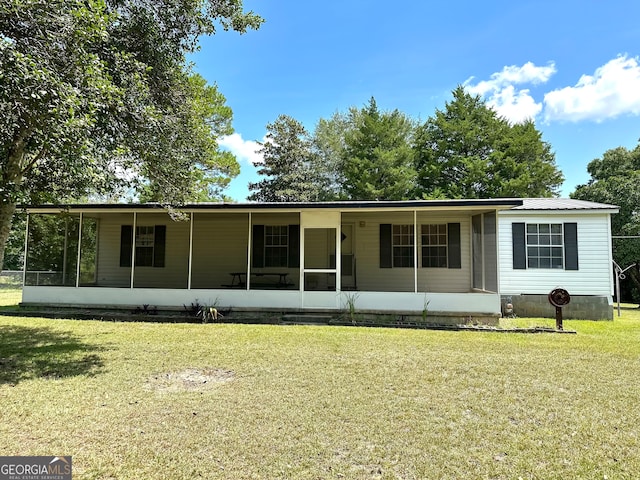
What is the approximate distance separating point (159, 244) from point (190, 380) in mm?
8290

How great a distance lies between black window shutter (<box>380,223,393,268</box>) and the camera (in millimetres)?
11445

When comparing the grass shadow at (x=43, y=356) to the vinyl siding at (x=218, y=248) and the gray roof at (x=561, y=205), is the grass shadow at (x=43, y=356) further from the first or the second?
the gray roof at (x=561, y=205)

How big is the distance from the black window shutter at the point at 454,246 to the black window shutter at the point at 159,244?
28.1ft

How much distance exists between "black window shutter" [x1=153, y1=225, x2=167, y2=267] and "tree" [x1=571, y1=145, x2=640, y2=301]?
1883cm

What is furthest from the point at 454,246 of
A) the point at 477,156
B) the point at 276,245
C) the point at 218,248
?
the point at 477,156

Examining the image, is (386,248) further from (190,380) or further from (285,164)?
(285,164)

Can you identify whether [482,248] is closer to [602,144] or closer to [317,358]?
[317,358]

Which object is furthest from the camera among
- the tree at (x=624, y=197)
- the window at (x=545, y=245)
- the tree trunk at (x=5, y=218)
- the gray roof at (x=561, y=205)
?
the tree at (x=624, y=197)

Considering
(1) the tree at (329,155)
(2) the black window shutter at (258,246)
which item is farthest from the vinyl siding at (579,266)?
(1) the tree at (329,155)

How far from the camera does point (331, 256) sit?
1135 centimetres

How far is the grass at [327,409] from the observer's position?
2.86m

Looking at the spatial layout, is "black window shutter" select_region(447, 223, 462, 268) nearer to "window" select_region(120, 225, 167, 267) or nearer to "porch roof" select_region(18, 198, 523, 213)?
"porch roof" select_region(18, 198, 523, 213)

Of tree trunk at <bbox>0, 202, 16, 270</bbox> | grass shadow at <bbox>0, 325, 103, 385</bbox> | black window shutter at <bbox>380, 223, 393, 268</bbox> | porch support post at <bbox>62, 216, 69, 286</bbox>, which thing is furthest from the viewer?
black window shutter at <bbox>380, 223, 393, 268</bbox>

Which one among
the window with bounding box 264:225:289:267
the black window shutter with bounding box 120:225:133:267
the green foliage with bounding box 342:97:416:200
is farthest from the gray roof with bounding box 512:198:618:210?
the green foliage with bounding box 342:97:416:200
